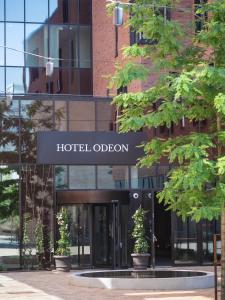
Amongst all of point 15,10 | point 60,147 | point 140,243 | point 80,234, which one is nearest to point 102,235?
point 80,234

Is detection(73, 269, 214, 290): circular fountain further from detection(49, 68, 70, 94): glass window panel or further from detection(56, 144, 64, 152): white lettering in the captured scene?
detection(49, 68, 70, 94): glass window panel

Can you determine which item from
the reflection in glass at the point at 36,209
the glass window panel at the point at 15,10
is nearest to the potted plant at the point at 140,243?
the reflection in glass at the point at 36,209

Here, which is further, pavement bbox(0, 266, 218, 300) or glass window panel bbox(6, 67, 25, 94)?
glass window panel bbox(6, 67, 25, 94)

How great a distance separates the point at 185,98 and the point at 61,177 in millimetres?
15094

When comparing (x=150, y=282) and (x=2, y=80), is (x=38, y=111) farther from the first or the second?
(x=150, y=282)

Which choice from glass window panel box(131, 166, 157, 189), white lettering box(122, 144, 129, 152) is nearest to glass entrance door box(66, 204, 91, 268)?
glass window panel box(131, 166, 157, 189)

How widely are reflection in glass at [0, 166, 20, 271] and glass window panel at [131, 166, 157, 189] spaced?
4.59 m

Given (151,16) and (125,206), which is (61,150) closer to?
(125,206)

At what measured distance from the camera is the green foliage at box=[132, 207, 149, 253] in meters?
25.6

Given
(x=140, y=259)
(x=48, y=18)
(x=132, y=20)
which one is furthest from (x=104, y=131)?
(x=132, y=20)

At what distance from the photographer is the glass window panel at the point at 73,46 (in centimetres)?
3212

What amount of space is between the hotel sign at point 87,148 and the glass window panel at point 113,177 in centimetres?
33

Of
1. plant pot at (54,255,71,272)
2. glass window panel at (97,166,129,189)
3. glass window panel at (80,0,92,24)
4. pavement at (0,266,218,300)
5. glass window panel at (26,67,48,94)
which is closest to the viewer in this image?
pavement at (0,266,218,300)

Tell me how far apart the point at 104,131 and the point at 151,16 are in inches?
564
